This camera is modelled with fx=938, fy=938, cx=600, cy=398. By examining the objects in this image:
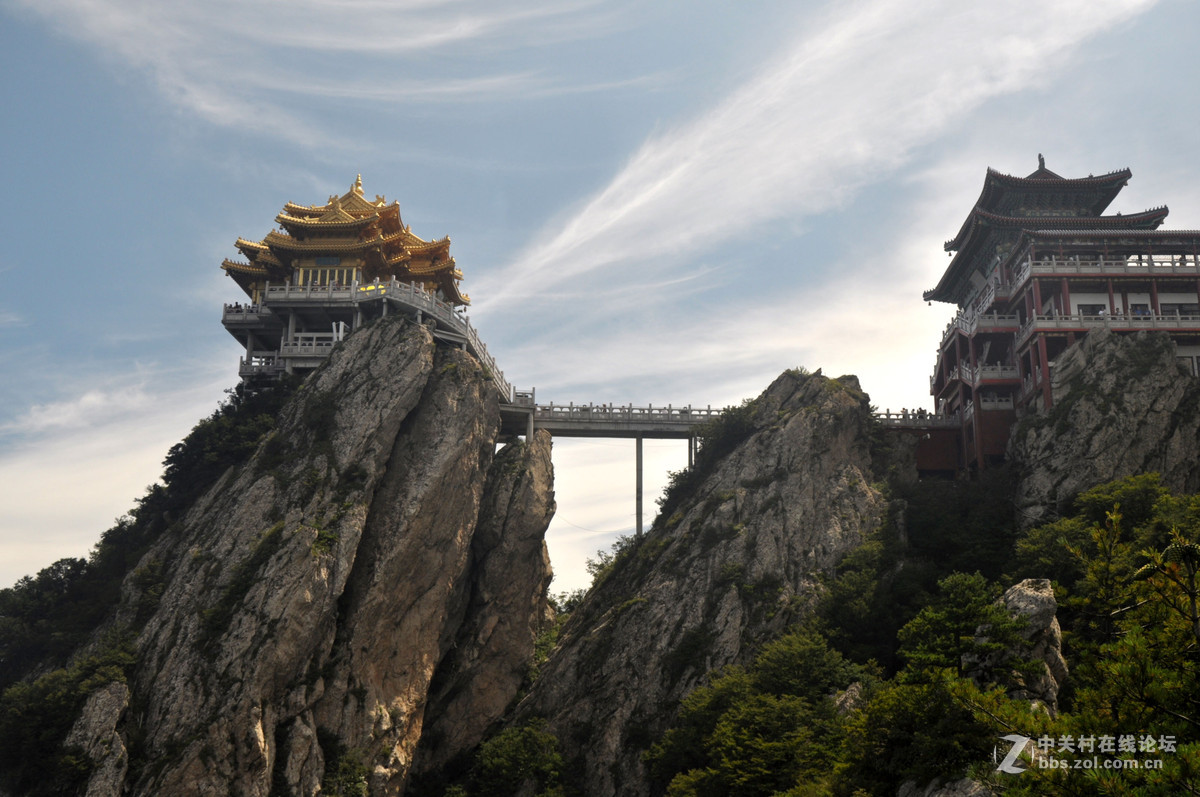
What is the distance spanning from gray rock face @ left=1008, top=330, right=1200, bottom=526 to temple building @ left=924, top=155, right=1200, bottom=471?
2.40 m

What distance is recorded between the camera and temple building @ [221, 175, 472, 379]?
58.4 m

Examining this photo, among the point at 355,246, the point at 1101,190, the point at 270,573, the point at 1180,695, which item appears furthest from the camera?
the point at 1101,190

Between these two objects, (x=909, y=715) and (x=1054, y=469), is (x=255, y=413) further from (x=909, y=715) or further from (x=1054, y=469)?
(x=1054, y=469)

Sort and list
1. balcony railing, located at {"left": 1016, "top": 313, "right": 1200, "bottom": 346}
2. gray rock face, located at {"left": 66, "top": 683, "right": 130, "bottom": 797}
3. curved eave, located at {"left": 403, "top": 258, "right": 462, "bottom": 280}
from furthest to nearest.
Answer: curved eave, located at {"left": 403, "top": 258, "right": 462, "bottom": 280}, balcony railing, located at {"left": 1016, "top": 313, "right": 1200, "bottom": 346}, gray rock face, located at {"left": 66, "top": 683, "right": 130, "bottom": 797}

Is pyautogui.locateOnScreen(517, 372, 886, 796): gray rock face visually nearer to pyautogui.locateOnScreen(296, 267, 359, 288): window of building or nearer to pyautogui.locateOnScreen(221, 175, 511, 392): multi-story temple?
pyautogui.locateOnScreen(221, 175, 511, 392): multi-story temple

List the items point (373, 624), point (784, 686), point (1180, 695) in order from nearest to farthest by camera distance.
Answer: point (1180, 695) → point (784, 686) → point (373, 624)

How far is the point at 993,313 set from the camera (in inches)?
2415

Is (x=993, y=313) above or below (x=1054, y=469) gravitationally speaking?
above

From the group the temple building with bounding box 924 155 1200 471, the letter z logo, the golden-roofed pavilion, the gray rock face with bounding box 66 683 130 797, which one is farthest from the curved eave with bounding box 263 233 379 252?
the letter z logo

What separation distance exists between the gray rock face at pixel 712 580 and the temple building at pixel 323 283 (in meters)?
18.6

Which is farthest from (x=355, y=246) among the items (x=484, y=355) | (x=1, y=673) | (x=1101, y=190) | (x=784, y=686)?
(x=1101, y=190)

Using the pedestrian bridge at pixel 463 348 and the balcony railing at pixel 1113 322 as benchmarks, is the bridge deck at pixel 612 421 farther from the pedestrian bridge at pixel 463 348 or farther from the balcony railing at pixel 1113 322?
the balcony railing at pixel 1113 322

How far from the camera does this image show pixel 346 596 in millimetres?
48031

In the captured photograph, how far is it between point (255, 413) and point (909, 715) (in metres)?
41.6
